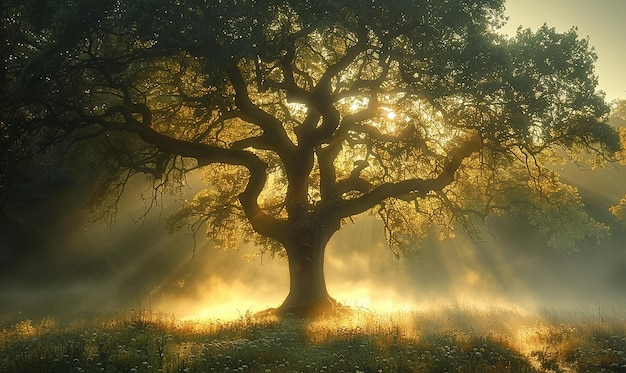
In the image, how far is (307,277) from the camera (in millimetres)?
23672

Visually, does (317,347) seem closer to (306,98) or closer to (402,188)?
(306,98)

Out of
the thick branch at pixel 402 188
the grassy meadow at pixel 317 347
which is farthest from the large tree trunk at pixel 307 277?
the grassy meadow at pixel 317 347

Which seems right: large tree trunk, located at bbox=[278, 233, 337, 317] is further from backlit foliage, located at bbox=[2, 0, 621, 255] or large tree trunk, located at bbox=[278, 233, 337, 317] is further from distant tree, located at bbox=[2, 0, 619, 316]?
backlit foliage, located at bbox=[2, 0, 621, 255]

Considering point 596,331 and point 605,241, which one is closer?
point 596,331

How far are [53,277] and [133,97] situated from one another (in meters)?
20.2

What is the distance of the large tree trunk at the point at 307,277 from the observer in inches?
915

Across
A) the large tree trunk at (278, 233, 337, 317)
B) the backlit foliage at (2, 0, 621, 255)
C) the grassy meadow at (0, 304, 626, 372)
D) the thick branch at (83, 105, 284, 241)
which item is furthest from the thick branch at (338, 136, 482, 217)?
the grassy meadow at (0, 304, 626, 372)

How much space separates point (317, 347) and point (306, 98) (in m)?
11.0

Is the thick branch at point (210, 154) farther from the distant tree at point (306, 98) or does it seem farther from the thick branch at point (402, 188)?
the thick branch at point (402, 188)

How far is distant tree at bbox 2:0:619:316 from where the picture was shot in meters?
16.0

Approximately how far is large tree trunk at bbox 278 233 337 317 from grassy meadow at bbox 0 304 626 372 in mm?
5251

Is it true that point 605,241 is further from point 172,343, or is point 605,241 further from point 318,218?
point 172,343

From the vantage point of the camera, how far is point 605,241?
188 ft

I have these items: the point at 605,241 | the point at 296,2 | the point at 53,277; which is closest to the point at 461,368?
the point at 296,2
